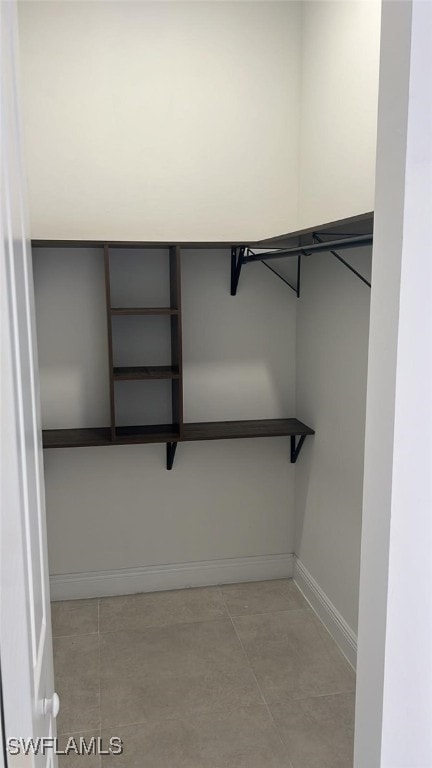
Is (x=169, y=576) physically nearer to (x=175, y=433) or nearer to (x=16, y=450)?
(x=175, y=433)

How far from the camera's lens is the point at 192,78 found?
9.16 feet

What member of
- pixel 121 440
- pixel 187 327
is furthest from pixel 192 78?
pixel 121 440

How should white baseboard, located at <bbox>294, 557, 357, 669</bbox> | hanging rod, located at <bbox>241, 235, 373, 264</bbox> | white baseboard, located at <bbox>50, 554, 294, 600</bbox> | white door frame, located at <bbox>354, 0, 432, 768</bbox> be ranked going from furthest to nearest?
white baseboard, located at <bbox>50, 554, 294, 600</bbox> → white baseboard, located at <bbox>294, 557, 357, 669</bbox> → hanging rod, located at <bbox>241, 235, 373, 264</bbox> → white door frame, located at <bbox>354, 0, 432, 768</bbox>

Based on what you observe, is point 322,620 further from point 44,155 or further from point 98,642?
point 44,155

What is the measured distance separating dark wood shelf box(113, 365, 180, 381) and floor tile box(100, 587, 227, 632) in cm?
110

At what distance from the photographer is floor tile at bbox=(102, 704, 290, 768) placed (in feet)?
6.57

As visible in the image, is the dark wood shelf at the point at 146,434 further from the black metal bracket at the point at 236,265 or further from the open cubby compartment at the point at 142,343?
the black metal bracket at the point at 236,265

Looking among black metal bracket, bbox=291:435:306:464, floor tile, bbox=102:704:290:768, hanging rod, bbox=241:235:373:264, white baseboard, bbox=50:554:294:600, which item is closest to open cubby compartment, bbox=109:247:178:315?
hanging rod, bbox=241:235:373:264

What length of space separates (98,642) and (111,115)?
2.29 m

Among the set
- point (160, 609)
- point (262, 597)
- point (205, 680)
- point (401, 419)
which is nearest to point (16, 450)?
point (401, 419)

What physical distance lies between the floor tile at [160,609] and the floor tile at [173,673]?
0.20 ft

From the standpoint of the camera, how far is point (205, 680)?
2408 mm

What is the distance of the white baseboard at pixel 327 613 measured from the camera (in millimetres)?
2510

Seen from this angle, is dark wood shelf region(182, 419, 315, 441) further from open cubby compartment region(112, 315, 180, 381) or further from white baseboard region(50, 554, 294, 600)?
white baseboard region(50, 554, 294, 600)
